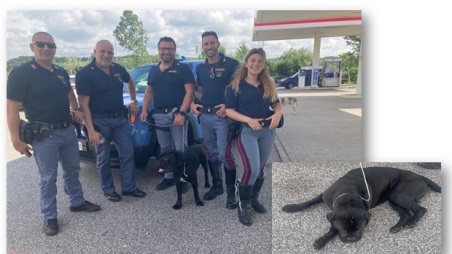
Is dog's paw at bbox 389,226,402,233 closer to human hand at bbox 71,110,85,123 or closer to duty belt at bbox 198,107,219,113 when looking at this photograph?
duty belt at bbox 198,107,219,113

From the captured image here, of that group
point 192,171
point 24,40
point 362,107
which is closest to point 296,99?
point 362,107

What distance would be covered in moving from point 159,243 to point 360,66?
179cm

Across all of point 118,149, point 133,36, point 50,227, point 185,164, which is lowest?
point 50,227

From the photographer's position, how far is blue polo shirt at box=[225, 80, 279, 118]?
1.66 m

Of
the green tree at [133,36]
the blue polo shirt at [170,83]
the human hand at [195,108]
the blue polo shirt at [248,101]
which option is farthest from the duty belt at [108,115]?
the blue polo shirt at [248,101]

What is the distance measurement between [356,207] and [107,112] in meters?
1.76

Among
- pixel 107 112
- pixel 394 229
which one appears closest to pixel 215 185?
pixel 107 112

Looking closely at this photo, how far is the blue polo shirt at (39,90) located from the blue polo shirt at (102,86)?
3.8 inches

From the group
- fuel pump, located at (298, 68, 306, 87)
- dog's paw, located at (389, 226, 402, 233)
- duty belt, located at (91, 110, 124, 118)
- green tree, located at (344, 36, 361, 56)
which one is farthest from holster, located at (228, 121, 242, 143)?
dog's paw, located at (389, 226, 402, 233)

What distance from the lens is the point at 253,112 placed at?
5.56 ft

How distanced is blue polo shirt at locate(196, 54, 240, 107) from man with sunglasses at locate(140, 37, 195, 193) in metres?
0.07

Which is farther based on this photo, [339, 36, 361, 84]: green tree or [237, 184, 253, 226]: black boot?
[237, 184, 253, 226]: black boot

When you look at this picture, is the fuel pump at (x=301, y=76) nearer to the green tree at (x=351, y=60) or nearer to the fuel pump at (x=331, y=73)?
the fuel pump at (x=331, y=73)

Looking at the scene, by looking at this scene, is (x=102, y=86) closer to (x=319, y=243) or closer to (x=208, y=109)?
(x=208, y=109)
